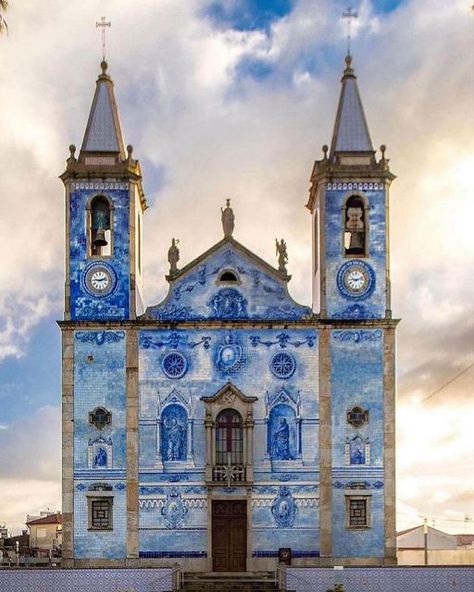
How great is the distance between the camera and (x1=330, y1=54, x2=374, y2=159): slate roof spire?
37750 mm

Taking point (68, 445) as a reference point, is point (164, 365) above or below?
above

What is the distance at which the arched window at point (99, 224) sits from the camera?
3716 cm

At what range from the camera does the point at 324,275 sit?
1452 inches

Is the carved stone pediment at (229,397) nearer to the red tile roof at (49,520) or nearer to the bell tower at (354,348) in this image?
the bell tower at (354,348)

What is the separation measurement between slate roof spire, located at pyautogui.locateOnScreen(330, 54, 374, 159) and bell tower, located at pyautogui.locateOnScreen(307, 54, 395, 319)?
0.03m

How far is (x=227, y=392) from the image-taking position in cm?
3584

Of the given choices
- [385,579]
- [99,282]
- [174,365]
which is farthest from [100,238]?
[385,579]

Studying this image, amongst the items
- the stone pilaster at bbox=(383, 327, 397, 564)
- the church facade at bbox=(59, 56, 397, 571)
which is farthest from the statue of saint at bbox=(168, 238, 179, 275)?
the stone pilaster at bbox=(383, 327, 397, 564)

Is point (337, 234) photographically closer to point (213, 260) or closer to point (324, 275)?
point (324, 275)

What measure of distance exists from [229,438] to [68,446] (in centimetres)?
500

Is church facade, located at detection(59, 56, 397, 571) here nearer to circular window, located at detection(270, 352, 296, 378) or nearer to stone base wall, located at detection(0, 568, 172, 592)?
circular window, located at detection(270, 352, 296, 378)

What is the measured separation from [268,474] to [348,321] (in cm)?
541

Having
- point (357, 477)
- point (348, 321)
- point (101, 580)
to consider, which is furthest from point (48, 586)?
point (348, 321)

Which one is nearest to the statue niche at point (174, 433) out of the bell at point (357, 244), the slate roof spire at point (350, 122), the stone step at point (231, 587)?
the stone step at point (231, 587)
